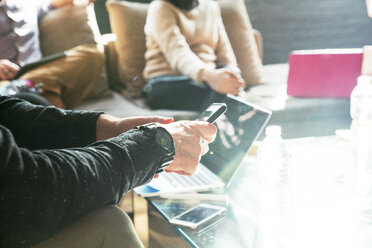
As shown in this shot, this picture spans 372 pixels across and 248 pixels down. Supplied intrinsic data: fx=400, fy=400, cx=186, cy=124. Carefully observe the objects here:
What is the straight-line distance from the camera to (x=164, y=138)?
677 millimetres

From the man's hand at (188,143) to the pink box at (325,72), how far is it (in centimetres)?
127

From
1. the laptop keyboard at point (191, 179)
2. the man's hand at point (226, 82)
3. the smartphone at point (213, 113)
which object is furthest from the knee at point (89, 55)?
the smartphone at point (213, 113)

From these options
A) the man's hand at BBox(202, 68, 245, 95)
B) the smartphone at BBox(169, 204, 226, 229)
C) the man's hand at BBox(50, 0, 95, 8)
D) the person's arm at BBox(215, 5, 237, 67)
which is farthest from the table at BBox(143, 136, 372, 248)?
the man's hand at BBox(50, 0, 95, 8)

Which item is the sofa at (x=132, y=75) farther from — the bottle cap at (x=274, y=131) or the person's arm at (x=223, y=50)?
the bottle cap at (x=274, y=131)

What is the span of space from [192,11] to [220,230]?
1471mm

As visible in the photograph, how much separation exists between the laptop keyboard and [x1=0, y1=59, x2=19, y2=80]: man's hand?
1.07m

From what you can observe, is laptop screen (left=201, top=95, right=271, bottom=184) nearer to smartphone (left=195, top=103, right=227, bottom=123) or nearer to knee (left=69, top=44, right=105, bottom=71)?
smartphone (left=195, top=103, right=227, bottom=123)

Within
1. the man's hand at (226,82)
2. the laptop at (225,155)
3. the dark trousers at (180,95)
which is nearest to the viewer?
the laptop at (225,155)

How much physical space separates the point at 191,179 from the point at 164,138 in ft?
1.21

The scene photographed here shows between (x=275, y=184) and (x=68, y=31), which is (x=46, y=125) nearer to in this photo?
(x=275, y=184)

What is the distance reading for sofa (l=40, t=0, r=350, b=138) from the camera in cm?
189

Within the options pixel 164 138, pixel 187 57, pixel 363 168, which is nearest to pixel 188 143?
pixel 164 138

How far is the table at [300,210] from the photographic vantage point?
753 millimetres

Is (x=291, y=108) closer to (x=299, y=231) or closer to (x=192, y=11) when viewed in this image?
(x=192, y=11)
